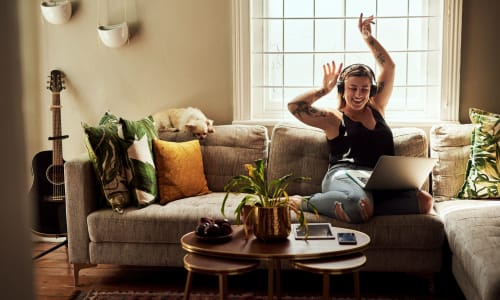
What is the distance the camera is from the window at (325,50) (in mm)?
4195

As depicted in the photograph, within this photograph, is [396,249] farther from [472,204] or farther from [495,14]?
[495,14]

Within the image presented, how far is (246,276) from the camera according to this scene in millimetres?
3711

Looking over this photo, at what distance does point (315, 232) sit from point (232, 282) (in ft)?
3.17

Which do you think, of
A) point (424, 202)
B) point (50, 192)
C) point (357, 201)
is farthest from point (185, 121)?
point (424, 202)

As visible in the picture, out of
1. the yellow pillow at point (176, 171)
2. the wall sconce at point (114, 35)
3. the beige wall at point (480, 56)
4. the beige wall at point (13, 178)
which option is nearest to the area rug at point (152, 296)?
the yellow pillow at point (176, 171)

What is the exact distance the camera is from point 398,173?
10.6ft

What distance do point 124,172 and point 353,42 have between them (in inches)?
69.8

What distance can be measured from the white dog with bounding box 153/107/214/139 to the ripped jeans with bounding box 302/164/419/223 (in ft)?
3.06

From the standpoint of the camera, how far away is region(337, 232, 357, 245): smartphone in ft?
8.68

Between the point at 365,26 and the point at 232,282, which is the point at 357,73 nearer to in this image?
the point at 365,26

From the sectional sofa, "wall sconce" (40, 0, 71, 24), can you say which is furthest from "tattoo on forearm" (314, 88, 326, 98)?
"wall sconce" (40, 0, 71, 24)

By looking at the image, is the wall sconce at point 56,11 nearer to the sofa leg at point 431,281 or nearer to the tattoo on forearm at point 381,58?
the tattoo on forearm at point 381,58

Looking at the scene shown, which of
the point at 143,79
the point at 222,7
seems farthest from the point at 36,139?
the point at 222,7

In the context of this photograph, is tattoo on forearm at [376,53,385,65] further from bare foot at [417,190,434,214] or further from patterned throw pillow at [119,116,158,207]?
patterned throw pillow at [119,116,158,207]
